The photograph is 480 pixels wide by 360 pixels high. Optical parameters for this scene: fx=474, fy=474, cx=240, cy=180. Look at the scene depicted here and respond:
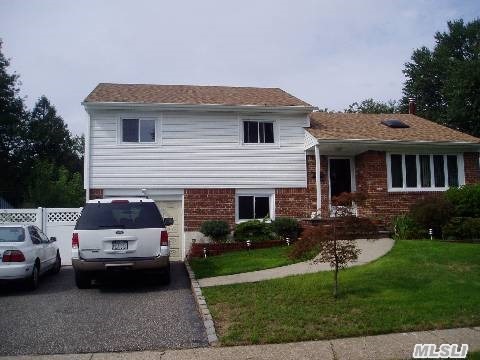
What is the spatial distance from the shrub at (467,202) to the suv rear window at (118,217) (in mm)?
10106

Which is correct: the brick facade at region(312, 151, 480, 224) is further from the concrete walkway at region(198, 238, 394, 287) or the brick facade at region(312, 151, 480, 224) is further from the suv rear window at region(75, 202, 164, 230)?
the suv rear window at region(75, 202, 164, 230)

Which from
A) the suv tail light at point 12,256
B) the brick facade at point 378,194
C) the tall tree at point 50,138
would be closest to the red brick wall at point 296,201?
the brick facade at point 378,194

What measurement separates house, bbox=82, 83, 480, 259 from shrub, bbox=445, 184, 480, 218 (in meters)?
1.76

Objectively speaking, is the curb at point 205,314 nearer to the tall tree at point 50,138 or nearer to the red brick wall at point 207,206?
the red brick wall at point 207,206

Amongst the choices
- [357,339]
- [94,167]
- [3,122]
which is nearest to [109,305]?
[357,339]

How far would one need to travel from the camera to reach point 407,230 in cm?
1510

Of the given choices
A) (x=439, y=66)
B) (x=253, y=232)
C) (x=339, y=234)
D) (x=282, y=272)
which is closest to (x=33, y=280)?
(x=282, y=272)

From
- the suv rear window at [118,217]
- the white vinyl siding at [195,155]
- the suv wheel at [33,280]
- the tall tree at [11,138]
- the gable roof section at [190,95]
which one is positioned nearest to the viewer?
the suv rear window at [118,217]

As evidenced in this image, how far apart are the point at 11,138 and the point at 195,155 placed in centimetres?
3015

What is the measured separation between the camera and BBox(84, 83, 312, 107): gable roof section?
16744 mm

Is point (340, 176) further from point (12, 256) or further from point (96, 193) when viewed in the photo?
point (12, 256)

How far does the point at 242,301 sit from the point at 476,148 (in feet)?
44.3

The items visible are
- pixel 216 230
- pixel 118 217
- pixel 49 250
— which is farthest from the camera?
pixel 216 230

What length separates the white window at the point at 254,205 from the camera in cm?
1700
